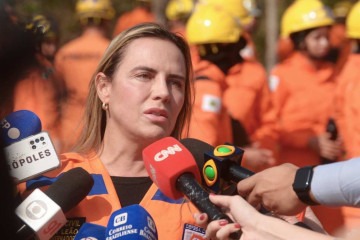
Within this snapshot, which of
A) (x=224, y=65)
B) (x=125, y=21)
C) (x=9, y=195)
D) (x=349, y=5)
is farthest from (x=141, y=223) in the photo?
(x=349, y=5)

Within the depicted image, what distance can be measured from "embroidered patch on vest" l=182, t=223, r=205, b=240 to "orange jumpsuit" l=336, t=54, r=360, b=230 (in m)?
3.30

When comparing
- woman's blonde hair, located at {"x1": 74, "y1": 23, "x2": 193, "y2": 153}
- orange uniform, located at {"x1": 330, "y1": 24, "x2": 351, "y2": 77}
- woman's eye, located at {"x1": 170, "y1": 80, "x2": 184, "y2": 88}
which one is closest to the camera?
woman's eye, located at {"x1": 170, "y1": 80, "x2": 184, "y2": 88}

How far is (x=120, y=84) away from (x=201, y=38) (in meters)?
3.53

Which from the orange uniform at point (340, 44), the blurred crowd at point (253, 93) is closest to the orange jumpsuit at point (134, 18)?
the blurred crowd at point (253, 93)

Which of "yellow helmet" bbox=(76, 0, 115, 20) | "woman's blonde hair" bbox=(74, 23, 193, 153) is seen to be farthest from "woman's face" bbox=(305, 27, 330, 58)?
"woman's blonde hair" bbox=(74, 23, 193, 153)

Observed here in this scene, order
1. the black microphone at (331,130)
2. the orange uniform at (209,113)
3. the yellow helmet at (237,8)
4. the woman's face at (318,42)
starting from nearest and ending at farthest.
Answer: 1. the orange uniform at (209,113)
2. the black microphone at (331,130)
3. the woman's face at (318,42)
4. the yellow helmet at (237,8)

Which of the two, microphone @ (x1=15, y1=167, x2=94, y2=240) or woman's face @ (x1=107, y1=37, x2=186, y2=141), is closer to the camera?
microphone @ (x1=15, y1=167, x2=94, y2=240)

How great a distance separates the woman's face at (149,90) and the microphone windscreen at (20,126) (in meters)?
0.53

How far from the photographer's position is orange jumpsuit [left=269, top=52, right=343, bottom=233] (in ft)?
26.7

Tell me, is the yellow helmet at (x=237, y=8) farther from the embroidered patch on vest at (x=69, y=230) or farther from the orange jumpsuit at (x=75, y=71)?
the embroidered patch on vest at (x=69, y=230)

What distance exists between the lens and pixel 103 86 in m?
4.46

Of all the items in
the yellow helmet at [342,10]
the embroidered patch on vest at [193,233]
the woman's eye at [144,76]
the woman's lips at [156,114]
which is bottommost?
the yellow helmet at [342,10]

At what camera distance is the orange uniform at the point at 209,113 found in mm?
6449

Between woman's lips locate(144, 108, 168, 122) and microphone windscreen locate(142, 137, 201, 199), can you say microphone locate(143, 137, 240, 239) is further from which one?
woman's lips locate(144, 108, 168, 122)
